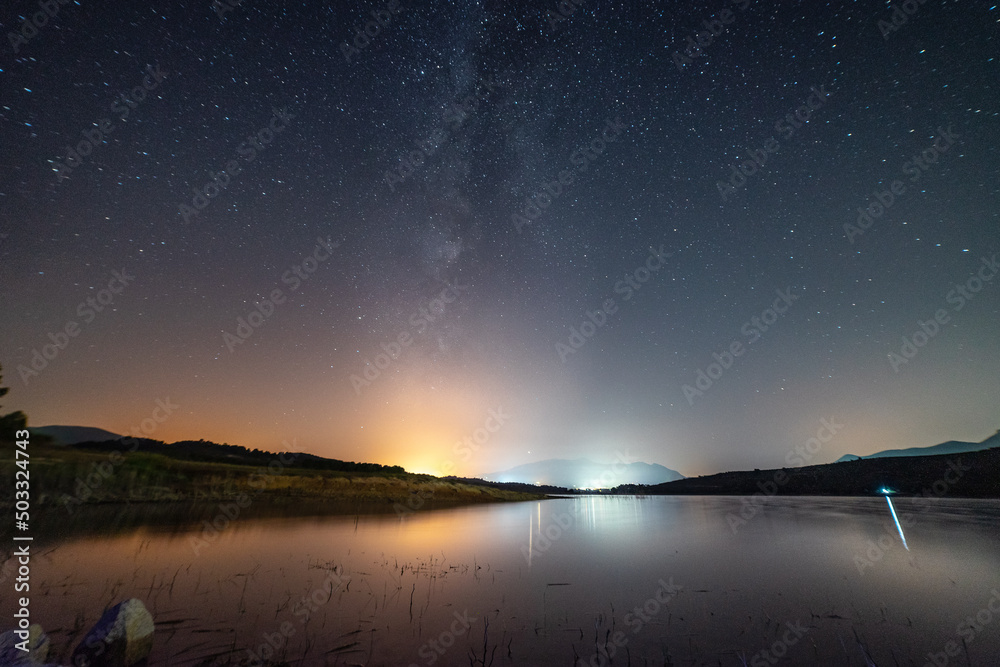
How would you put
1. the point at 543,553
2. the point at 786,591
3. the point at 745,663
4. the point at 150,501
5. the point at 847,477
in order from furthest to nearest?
1. the point at 847,477
2. the point at 150,501
3. the point at 543,553
4. the point at 786,591
5. the point at 745,663

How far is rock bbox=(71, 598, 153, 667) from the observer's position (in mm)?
5078

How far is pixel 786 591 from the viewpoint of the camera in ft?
36.8

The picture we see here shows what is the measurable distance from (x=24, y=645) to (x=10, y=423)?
36.1 metres

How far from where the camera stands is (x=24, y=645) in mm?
4766

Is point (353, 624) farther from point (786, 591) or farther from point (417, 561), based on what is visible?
point (786, 591)

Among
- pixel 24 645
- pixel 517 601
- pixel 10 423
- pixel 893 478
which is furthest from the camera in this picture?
pixel 893 478

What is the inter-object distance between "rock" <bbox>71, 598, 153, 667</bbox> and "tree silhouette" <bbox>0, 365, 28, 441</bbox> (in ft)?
114

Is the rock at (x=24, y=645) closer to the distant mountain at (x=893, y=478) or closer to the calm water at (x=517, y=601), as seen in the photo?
the calm water at (x=517, y=601)

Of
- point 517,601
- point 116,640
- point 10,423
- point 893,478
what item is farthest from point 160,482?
point 893,478

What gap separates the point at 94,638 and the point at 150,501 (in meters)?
32.1

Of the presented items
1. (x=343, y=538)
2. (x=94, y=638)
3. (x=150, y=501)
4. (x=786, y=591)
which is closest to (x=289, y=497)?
(x=150, y=501)

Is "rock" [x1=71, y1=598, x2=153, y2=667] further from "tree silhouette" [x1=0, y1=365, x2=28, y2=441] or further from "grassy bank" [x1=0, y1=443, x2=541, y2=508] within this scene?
"tree silhouette" [x1=0, y1=365, x2=28, y2=441]

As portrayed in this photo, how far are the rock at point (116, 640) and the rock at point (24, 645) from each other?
1.30ft

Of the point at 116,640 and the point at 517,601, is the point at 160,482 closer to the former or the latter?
the point at 116,640
